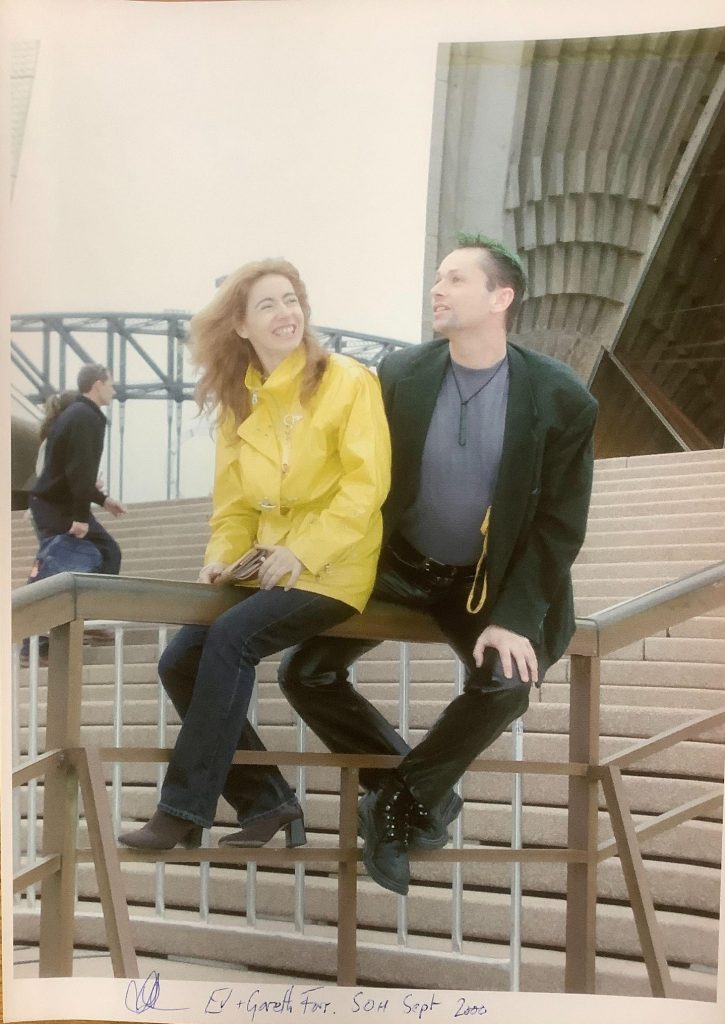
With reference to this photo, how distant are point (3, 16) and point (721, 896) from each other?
1.58 meters

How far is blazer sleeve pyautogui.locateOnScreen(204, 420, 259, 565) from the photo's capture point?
1.49 meters

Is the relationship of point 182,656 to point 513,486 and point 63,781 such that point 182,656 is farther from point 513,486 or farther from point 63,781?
point 513,486

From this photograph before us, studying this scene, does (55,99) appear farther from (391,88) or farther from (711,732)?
(711,732)

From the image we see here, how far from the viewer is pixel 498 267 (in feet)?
4.83

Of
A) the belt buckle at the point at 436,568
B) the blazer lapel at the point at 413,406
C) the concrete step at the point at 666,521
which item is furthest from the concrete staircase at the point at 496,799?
the blazer lapel at the point at 413,406

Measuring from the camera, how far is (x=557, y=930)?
59.1 inches

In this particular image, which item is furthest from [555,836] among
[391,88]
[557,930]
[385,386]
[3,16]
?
[3,16]

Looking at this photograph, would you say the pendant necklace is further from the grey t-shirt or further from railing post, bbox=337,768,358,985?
railing post, bbox=337,768,358,985

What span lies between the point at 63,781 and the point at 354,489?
1.83 feet

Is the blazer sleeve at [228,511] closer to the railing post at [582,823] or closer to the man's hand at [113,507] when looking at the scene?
the man's hand at [113,507]

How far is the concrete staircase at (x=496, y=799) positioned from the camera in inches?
57.7

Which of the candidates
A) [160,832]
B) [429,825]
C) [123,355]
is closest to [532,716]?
[429,825]

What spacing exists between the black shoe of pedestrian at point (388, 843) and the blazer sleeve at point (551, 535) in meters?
0.30
